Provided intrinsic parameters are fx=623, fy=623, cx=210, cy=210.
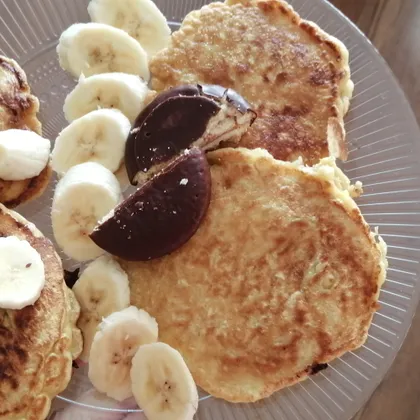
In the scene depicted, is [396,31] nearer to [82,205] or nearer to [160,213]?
A: [160,213]

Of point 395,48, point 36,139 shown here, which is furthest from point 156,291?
point 395,48

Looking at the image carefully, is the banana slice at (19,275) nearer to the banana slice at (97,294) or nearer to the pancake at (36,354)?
the pancake at (36,354)

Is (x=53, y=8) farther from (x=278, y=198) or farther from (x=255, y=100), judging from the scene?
(x=278, y=198)

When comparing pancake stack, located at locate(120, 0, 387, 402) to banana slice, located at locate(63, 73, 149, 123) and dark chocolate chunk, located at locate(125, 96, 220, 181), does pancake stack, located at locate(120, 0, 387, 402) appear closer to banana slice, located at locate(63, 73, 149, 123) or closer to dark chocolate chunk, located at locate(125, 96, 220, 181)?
dark chocolate chunk, located at locate(125, 96, 220, 181)

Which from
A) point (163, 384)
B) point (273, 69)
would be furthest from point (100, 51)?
point (163, 384)

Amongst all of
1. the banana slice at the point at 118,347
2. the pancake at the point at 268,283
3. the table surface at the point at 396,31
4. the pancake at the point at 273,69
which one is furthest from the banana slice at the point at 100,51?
the table surface at the point at 396,31

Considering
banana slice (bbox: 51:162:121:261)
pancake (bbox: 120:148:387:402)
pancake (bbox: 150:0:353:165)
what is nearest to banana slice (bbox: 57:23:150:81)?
pancake (bbox: 150:0:353:165)
